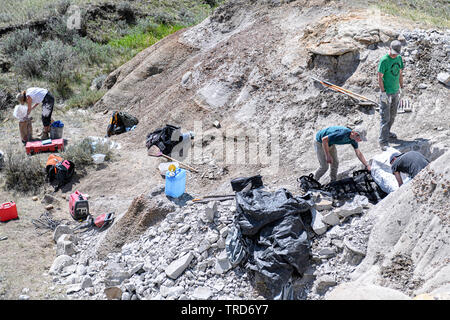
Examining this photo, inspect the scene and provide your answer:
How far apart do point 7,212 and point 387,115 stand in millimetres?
6234

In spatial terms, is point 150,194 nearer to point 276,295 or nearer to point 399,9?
point 276,295

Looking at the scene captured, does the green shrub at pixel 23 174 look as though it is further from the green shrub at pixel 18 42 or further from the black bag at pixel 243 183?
the green shrub at pixel 18 42

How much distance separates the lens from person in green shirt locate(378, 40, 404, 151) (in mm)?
6672

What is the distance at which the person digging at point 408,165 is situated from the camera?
559cm

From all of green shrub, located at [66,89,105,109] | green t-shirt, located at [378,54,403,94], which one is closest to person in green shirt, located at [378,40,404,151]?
green t-shirt, located at [378,54,403,94]

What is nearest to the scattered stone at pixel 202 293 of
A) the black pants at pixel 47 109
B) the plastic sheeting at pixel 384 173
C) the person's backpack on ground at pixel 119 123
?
the plastic sheeting at pixel 384 173

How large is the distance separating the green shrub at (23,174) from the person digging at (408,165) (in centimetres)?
637

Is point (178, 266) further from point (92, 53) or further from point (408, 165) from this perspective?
point (92, 53)

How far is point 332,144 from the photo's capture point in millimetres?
6332

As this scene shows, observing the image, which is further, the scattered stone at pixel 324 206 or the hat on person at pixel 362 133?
the hat on person at pixel 362 133

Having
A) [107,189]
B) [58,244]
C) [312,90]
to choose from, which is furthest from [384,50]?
[58,244]

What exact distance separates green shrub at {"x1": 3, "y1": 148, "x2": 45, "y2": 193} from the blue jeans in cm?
627

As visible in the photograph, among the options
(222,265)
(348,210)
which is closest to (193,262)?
(222,265)

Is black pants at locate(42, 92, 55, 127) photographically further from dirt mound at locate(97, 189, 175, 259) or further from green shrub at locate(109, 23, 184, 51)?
green shrub at locate(109, 23, 184, 51)
